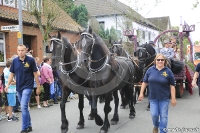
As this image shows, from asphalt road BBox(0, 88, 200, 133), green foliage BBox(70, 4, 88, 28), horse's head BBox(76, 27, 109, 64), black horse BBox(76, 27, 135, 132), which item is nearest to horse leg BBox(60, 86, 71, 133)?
asphalt road BBox(0, 88, 200, 133)

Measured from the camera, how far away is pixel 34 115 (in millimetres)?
8039

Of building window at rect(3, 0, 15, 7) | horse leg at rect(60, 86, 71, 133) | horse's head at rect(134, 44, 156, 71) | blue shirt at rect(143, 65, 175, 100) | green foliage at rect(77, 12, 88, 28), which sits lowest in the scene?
horse leg at rect(60, 86, 71, 133)

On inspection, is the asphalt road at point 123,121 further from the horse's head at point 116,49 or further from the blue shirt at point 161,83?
the horse's head at point 116,49

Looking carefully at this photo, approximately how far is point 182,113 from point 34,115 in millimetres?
4523

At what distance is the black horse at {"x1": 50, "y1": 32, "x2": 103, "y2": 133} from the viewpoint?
5.53m

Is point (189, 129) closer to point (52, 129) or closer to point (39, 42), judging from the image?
point (52, 129)

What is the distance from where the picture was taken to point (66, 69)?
18.8 feet

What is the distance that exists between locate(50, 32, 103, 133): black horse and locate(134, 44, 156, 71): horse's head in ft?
9.31

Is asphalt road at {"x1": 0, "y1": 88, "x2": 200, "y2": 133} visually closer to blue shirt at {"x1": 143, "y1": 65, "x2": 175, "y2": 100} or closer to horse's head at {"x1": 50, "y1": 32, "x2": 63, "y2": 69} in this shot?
blue shirt at {"x1": 143, "y1": 65, "x2": 175, "y2": 100}

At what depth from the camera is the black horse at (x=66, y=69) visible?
5527 millimetres

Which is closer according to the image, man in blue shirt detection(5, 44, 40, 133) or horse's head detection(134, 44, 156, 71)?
man in blue shirt detection(5, 44, 40, 133)

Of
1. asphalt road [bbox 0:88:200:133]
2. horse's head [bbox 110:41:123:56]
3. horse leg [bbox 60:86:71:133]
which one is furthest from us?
horse's head [bbox 110:41:123:56]

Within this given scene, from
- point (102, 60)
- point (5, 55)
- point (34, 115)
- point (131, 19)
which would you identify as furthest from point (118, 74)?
point (131, 19)

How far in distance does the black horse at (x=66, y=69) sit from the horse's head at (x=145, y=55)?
2.84m
